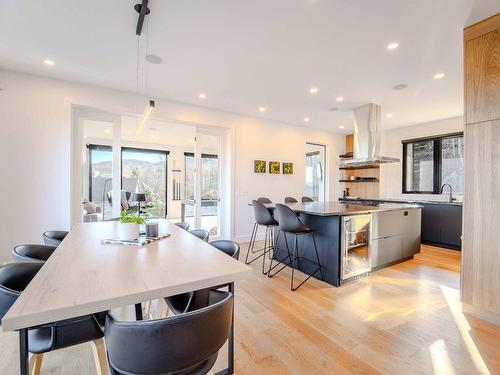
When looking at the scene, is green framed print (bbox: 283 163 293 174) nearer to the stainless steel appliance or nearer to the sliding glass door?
the sliding glass door

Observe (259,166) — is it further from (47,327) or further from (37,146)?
(47,327)

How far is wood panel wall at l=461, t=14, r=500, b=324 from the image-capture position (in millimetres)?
2164

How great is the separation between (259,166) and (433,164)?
424cm

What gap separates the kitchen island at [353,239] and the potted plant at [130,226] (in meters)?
1.94

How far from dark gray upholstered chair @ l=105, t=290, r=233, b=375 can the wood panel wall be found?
260 cm

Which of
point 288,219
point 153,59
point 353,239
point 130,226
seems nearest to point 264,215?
point 288,219

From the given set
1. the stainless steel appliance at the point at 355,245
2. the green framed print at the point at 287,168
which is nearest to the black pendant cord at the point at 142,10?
the stainless steel appliance at the point at 355,245

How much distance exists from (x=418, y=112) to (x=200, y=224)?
17.2 feet

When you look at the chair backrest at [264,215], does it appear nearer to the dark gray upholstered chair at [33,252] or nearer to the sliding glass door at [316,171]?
the dark gray upholstered chair at [33,252]

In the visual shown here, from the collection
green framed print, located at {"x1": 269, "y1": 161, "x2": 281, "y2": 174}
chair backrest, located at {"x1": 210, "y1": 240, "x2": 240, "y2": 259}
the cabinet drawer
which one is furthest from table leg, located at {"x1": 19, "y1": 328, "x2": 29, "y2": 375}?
green framed print, located at {"x1": 269, "y1": 161, "x2": 281, "y2": 174}

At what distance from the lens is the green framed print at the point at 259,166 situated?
18.4ft

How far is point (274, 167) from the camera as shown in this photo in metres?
5.89

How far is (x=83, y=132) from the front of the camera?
4.04m

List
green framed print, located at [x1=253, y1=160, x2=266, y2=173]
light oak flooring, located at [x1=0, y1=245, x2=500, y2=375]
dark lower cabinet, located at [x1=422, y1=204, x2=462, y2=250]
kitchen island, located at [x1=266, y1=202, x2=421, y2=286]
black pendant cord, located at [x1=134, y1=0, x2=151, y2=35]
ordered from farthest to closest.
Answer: green framed print, located at [x1=253, y1=160, x2=266, y2=173] → dark lower cabinet, located at [x1=422, y1=204, x2=462, y2=250] → kitchen island, located at [x1=266, y1=202, x2=421, y2=286] → black pendant cord, located at [x1=134, y1=0, x2=151, y2=35] → light oak flooring, located at [x1=0, y1=245, x2=500, y2=375]
